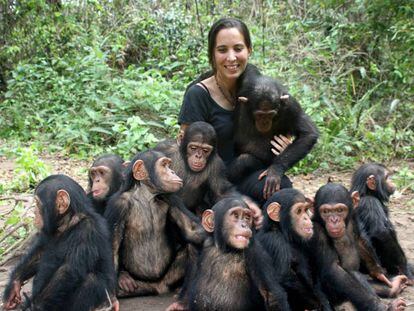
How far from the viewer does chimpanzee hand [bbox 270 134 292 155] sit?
20.1 ft

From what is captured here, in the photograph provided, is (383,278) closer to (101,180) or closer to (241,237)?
(241,237)

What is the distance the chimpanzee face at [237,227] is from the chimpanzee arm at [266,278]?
0.35ft

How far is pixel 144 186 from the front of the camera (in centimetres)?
515

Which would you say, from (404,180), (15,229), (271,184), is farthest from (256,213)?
(404,180)

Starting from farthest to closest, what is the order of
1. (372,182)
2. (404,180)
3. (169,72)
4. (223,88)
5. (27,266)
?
(169,72) → (404,180) → (223,88) → (372,182) → (27,266)

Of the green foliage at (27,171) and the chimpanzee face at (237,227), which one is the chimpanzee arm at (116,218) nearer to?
the chimpanzee face at (237,227)

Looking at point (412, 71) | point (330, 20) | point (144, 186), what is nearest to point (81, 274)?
point (144, 186)

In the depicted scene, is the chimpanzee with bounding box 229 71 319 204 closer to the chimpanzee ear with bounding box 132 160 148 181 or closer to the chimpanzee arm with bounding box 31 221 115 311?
the chimpanzee ear with bounding box 132 160 148 181

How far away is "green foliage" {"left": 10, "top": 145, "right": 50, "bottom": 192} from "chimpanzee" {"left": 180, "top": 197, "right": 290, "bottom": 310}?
4527mm

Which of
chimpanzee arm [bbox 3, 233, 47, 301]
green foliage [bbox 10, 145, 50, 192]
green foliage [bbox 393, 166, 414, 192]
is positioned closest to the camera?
chimpanzee arm [bbox 3, 233, 47, 301]

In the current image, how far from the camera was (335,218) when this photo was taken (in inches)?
195

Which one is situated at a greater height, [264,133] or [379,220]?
[264,133]

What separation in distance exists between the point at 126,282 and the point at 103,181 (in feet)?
2.88

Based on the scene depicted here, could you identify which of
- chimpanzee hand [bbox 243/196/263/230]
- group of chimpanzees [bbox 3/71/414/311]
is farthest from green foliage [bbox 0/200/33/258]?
chimpanzee hand [bbox 243/196/263/230]
